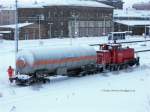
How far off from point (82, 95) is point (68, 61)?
681 cm

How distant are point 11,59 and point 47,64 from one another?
550 inches

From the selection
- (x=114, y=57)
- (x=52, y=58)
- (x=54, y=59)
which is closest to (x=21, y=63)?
(x=52, y=58)

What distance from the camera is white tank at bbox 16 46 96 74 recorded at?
28094 mm

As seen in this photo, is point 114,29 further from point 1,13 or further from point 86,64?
point 86,64

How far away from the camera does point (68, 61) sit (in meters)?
30.9

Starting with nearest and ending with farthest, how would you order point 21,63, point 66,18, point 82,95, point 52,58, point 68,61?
point 82,95 → point 21,63 → point 52,58 → point 68,61 → point 66,18

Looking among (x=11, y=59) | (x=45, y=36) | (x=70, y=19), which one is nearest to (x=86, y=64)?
(x=11, y=59)

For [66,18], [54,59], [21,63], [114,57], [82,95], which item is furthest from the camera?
[66,18]

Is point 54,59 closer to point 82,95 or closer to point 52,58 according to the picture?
point 52,58

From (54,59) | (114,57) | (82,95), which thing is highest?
(54,59)

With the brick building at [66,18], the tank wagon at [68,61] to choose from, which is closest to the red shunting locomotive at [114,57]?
the tank wagon at [68,61]

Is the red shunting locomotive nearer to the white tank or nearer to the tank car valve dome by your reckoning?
the white tank

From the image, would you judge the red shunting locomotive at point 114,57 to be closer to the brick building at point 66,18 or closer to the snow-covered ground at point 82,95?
the snow-covered ground at point 82,95

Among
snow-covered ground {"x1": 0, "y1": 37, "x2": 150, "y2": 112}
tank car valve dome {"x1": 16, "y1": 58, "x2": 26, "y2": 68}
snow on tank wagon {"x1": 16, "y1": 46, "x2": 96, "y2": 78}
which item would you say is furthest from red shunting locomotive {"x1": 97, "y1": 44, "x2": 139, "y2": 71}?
tank car valve dome {"x1": 16, "y1": 58, "x2": 26, "y2": 68}
